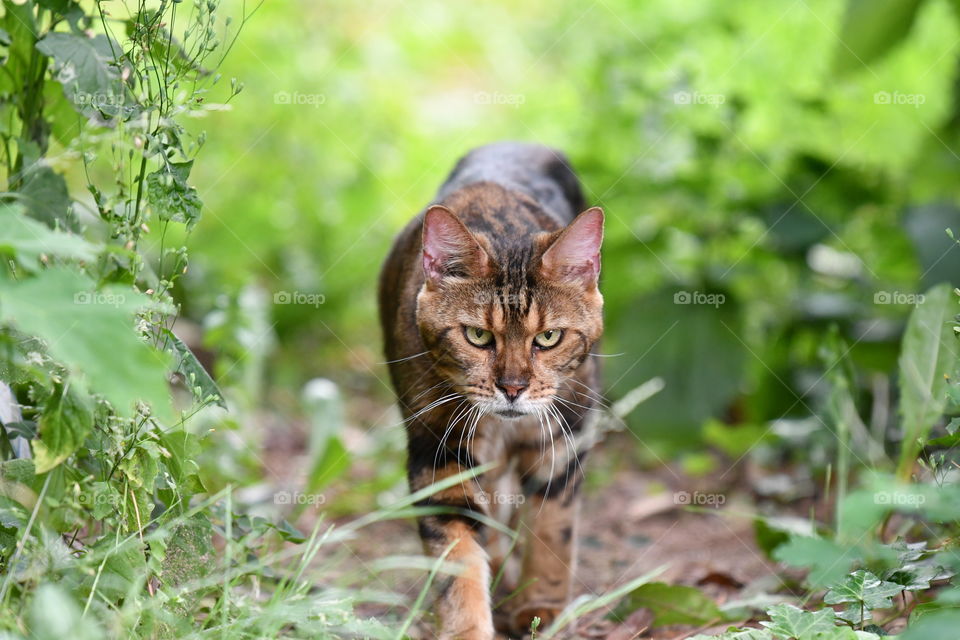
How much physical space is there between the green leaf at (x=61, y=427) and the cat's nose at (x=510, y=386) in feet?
4.06

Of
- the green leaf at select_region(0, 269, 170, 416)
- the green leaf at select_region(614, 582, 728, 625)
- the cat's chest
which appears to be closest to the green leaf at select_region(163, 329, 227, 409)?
the green leaf at select_region(0, 269, 170, 416)

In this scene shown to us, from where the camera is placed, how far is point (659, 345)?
518cm

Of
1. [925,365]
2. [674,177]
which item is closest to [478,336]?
[925,365]

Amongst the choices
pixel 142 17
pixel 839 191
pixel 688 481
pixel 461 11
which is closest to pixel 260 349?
pixel 688 481

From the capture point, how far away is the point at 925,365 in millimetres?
3270

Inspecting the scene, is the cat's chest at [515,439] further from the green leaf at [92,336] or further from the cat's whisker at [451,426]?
the green leaf at [92,336]

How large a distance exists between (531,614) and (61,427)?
192cm

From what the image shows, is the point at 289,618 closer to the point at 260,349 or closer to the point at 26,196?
the point at 26,196

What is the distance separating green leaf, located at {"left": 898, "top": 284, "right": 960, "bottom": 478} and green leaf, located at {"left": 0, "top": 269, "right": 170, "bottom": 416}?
2411 mm

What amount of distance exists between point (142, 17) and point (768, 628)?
2310 mm

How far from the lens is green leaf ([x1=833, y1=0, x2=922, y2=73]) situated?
15.4ft

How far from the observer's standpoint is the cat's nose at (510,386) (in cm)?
307

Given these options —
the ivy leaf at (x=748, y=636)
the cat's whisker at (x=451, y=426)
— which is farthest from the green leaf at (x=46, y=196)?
the ivy leaf at (x=748, y=636)

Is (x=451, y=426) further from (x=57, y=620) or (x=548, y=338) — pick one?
(x=57, y=620)
